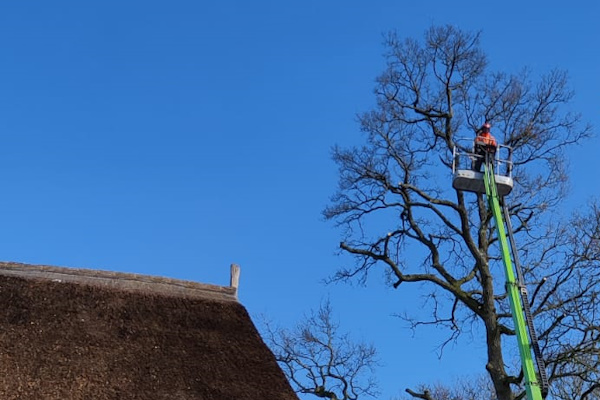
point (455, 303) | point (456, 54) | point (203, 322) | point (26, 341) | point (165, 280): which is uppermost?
point (456, 54)

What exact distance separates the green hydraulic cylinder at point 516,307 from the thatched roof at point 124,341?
2.53 meters

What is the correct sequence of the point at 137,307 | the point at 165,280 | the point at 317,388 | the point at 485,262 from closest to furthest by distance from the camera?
the point at 137,307, the point at 165,280, the point at 485,262, the point at 317,388

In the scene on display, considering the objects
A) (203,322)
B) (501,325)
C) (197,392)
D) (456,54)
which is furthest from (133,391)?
(456,54)

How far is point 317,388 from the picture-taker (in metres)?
13.7

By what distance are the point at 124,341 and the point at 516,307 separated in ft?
14.5

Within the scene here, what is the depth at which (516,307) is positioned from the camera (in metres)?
7.96

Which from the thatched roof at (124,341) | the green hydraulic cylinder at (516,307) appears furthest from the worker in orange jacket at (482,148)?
the thatched roof at (124,341)

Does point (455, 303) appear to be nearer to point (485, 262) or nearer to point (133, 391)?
point (485, 262)

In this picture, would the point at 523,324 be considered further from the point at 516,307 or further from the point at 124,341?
the point at 124,341

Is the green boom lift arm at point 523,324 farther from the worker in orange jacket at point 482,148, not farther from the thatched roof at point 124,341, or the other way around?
the thatched roof at point 124,341

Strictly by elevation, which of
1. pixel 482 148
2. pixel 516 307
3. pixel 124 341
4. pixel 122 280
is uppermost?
pixel 482 148

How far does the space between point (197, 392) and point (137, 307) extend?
1.77 metres

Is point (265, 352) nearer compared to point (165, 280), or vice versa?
point (265, 352)

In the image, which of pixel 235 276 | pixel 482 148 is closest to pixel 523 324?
pixel 482 148
